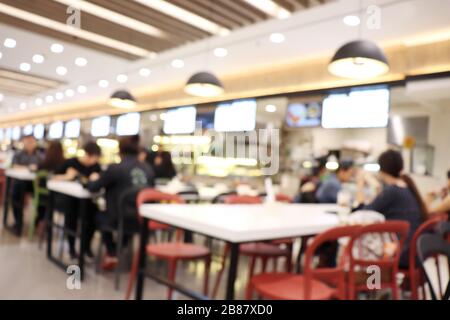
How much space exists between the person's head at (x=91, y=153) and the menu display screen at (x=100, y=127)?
6.75 ft

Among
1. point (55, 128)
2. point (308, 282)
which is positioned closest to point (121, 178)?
point (55, 128)

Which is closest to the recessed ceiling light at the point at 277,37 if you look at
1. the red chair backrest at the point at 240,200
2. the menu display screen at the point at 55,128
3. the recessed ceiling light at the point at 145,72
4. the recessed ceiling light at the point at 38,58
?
the red chair backrest at the point at 240,200

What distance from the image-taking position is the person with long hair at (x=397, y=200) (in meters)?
2.72

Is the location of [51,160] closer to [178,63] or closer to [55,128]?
[55,128]

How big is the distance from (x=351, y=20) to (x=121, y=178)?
284 cm

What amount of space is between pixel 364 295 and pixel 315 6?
107 inches

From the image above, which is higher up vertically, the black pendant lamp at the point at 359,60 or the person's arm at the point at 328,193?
the black pendant lamp at the point at 359,60

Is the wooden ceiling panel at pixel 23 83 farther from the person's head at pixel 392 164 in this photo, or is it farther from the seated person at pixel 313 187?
the seated person at pixel 313 187

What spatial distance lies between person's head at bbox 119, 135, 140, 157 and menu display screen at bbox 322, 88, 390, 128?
112 inches

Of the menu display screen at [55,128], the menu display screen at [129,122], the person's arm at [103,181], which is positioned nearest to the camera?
the menu display screen at [55,128]

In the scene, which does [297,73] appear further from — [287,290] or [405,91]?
[287,290]

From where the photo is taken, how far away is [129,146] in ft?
11.3

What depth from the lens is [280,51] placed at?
5109mm

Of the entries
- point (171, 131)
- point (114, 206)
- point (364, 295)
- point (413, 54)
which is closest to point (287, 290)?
point (364, 295)
